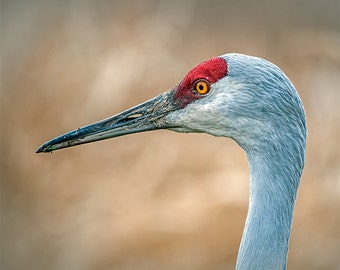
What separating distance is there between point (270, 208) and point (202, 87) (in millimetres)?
565

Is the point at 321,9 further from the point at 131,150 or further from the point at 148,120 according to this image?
the point at 148,120

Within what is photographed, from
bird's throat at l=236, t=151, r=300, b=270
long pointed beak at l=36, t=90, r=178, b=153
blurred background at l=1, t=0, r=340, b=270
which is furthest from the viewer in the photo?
blurred background at l=1, t=0, r=340, b=270

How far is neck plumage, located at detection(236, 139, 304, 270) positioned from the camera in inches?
106

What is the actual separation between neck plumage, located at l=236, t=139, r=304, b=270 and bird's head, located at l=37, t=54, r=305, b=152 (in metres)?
0.10

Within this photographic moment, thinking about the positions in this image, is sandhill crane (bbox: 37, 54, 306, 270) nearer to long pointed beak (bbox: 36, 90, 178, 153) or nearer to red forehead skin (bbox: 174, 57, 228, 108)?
red forehead skin (bbox: 174, 57, 228, 108)

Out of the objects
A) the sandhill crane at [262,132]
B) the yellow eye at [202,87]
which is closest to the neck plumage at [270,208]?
the sandhill crane at [262,132]

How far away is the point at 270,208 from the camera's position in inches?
107

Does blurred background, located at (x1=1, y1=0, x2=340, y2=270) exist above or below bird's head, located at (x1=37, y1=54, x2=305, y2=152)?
above

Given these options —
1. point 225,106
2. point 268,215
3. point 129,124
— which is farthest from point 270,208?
point 129,124

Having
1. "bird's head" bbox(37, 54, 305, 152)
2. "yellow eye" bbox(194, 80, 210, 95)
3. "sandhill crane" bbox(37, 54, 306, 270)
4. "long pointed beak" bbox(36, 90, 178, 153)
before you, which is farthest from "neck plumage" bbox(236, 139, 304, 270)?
"long pointed beak" bbox(36, 90, 178, 153)

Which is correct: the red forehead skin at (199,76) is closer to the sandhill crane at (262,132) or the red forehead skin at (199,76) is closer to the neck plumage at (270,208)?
the sandhill crane at (262,132)

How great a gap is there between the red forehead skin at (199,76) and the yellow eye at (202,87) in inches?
0.7

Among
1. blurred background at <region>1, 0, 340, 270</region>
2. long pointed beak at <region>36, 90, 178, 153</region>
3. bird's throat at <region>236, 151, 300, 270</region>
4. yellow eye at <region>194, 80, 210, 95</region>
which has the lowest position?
bird's throat at <region>236, 151, 300, 270</region>

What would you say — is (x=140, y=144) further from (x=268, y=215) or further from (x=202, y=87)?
(x=268, y=215)
